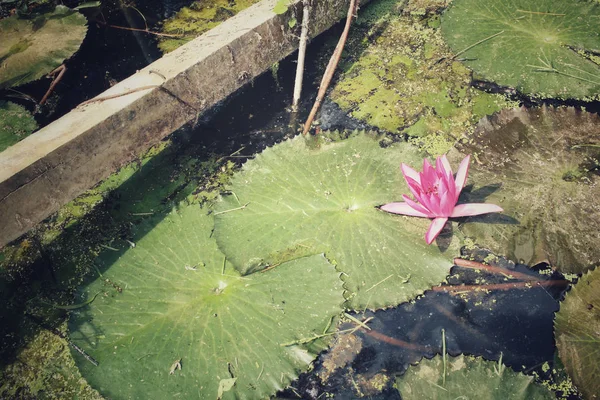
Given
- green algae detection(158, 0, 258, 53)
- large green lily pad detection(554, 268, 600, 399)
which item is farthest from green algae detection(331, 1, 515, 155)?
green algae detection(158, 0, 258, 53)

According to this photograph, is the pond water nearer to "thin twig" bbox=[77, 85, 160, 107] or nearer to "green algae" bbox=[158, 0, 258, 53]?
"thin twig" bbox=[77, 85, 160, 107]

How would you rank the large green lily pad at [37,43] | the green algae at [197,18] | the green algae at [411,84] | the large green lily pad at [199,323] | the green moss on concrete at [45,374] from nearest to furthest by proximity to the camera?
the large green lily pad at [199,323]
the green moss on concrete at [45,374]
the green algae at [411,84]
the large green lily pad at [37,43]
the green algae at [197,18]

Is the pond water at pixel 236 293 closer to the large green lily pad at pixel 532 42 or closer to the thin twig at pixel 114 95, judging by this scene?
the large green lily pad at pixel 532 42

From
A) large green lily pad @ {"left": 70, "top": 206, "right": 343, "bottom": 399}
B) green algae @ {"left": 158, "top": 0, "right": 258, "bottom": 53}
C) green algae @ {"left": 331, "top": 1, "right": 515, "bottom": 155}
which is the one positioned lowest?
large green lily pad @ {"left": 70, "top": 206, "right": 343, "bottom": 399}

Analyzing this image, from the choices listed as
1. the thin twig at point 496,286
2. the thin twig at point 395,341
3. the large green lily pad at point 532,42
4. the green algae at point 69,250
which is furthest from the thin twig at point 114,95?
the large green lily pad at point 532,42

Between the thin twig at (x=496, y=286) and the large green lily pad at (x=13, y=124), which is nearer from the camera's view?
the thin twig at (x=496, y=286)

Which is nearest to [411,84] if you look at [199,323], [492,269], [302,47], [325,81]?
[325,81]
